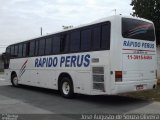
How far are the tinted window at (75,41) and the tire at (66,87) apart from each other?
1431mm

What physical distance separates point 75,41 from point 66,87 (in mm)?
2215

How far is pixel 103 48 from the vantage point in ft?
38.6

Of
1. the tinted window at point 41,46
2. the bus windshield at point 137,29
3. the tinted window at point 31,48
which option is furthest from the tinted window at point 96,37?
the tinted window at point 31,48

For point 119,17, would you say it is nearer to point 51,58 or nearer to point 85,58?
point 85,58

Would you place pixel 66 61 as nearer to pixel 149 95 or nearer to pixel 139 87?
pixel 139 87

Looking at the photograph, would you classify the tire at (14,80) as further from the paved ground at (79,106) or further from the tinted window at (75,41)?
the tinted window at (75,41)

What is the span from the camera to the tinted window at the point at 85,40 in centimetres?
1269

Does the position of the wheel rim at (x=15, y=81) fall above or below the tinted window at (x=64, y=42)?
below

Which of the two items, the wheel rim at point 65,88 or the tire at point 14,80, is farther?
the tire at point 14,80

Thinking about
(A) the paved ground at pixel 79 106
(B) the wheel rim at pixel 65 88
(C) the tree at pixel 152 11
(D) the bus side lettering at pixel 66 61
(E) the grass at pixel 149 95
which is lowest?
(A) the paved ground at pixel 79 106

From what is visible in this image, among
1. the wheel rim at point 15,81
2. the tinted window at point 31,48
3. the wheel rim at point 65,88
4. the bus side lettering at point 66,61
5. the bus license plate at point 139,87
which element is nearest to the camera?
the bus license plate at point 139,87

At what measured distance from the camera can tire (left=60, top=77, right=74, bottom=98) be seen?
45.1ft

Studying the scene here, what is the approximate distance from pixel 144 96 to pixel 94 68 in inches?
119

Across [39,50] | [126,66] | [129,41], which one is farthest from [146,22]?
[39,50]
